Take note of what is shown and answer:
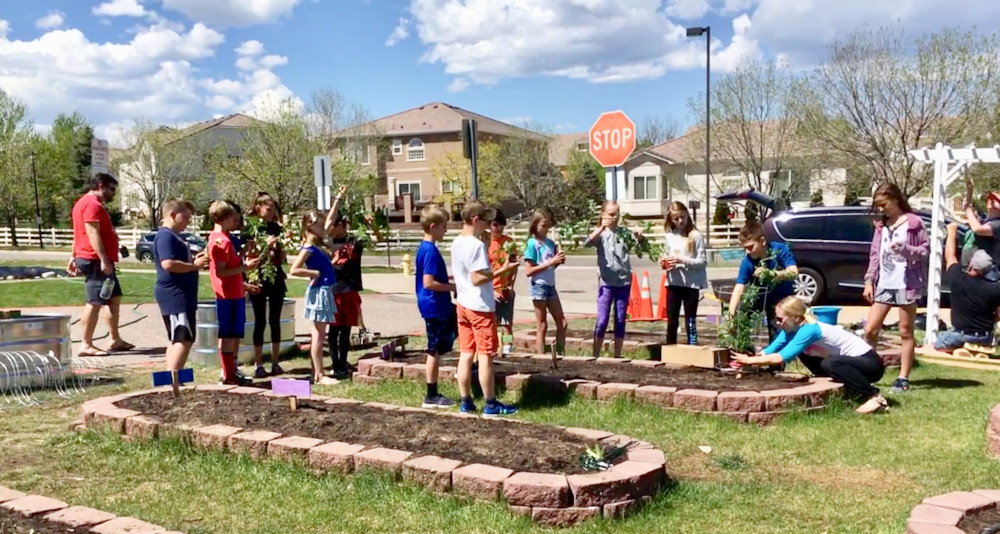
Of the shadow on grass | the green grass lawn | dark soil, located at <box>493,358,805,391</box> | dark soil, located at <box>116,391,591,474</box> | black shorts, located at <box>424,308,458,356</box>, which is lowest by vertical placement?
the shadow on grass

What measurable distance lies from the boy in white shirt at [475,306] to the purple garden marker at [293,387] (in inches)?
42.5

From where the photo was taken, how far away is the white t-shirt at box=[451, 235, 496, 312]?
5832 mm

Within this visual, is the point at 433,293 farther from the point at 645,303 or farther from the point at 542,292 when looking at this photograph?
the point at 645,303

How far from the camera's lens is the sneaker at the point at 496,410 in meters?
5.93

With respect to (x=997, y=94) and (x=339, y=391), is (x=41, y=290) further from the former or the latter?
(x=997, y=94)

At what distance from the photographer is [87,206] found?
8562 millimetres

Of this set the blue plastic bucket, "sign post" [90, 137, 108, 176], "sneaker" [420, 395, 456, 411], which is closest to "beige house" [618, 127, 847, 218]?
"sign post" [90, 137, 108, 176]

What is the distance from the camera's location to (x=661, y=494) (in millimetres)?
4246

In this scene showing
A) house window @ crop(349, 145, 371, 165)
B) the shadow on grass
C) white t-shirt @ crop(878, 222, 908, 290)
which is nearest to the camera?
white t-shirt @ crop(878, 222, 908, 290)

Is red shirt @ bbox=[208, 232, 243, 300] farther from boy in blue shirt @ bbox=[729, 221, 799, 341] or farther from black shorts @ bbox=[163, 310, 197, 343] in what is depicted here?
boy in blue shirt @ bbox=[729, 221, 799, 341]

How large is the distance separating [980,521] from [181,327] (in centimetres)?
540

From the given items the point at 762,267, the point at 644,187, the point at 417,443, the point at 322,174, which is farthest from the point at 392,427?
the point at 644,187

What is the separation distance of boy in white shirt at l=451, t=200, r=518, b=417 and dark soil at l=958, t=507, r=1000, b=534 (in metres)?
3.09

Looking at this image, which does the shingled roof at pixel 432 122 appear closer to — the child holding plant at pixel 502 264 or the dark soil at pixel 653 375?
the child holding plant at pixel 502 264
